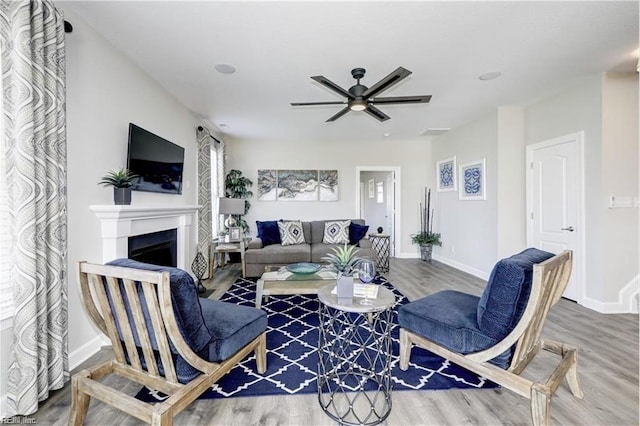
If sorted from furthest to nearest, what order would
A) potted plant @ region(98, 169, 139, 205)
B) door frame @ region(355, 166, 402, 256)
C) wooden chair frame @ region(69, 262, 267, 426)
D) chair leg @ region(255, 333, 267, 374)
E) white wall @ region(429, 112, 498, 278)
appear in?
door frame @ region(355, 166, 402, 256) → white wall @ region(429, 112, 498, 278) → potted plant @ region(98, 169, 139, 205) → chair leg @ region(255, 333, 267, 374) → wooden chair frame @ region(69, 262, 267, 426)

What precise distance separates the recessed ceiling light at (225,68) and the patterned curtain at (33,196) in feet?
4.23

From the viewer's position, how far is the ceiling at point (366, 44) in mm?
2070

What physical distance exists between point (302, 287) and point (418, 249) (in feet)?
14.0

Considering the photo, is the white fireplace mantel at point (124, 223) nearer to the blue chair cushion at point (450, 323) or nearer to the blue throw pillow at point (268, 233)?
the blue throw pillow at point (268, 233)

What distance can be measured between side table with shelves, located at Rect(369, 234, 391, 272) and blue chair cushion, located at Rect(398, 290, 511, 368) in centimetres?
284

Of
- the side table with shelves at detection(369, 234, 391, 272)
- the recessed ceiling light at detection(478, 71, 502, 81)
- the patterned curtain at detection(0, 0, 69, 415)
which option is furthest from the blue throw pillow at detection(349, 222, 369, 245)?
the patterned curtain at detection(0, 0, 69, 415)

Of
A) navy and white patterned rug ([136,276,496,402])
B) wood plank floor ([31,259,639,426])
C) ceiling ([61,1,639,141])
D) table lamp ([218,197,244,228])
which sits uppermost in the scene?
ceiling ([61,1,639,141])

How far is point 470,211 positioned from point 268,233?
11.6 feet

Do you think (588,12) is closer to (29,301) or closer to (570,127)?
(570,127)

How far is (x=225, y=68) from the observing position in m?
2.92

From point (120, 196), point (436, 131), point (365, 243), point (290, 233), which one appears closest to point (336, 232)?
point (365, 243)

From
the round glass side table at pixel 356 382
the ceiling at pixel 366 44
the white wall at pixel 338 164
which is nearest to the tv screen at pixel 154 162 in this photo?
the ceiling at pixel 366 44

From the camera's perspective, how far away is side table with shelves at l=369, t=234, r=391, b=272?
16.5 feet

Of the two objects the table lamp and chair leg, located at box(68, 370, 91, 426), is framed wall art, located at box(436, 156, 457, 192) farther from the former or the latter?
chair leg, located at box(68, 370, 91, 426)
